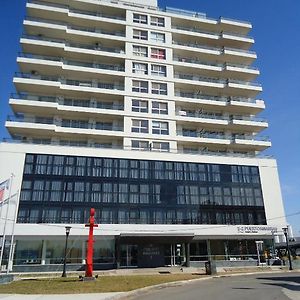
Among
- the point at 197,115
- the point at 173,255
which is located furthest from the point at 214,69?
the point at 173,255

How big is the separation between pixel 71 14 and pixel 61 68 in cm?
926

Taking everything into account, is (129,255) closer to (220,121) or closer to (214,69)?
(220,121)

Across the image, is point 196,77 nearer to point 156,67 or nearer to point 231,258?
point 156,67

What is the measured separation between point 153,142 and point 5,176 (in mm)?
19263

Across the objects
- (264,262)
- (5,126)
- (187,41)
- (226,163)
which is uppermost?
(187,41)

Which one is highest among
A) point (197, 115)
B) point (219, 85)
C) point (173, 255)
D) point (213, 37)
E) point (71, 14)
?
point (213, 37)

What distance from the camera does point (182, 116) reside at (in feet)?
164

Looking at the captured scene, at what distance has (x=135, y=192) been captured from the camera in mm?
42625

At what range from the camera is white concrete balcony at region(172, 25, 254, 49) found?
55.5m

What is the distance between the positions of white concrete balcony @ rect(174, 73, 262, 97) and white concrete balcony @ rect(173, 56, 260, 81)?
98 centimetres

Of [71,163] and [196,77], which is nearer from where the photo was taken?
[71,163]

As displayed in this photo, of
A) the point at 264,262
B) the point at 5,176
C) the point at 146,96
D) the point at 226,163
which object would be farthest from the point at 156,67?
the point at 264,262

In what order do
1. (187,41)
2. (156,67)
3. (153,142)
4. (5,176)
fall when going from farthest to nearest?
(187,41) → (156,67) → (153,142) → (5,176)

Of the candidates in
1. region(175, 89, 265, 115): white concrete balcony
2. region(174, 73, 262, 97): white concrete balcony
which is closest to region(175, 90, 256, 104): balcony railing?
region(175, 89, 265, 115): white concrete balcony
